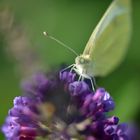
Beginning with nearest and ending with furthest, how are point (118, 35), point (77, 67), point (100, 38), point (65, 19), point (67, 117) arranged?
point (67, 117)
point (77, 67)
point (100, 38)
point (118, 35)
point (65, 19)

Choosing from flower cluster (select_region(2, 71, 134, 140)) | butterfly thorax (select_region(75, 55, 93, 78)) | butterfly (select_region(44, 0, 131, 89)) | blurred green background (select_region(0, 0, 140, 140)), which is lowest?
flower cluster (select_region(2, 71, 134, 140))

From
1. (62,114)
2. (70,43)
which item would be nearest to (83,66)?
(62,114)

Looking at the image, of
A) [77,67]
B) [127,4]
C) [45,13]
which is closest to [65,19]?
[45,13]

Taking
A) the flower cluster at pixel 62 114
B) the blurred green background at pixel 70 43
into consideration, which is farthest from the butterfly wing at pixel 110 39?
the flower cluster at pixel 62 114

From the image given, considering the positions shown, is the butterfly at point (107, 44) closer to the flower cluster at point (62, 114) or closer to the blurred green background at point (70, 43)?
the blurred green background at point (70, 43)

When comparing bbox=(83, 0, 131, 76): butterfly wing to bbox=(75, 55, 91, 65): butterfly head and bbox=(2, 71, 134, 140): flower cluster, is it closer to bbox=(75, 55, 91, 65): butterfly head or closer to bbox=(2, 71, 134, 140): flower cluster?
bbox=(75, 55, 91, 65): butterfly head

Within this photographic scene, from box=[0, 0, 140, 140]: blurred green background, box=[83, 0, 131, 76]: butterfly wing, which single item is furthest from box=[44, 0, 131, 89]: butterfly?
box=[0, 0, 140, 140]: blurred green background

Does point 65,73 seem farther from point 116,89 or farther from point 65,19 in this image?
point 65,19
